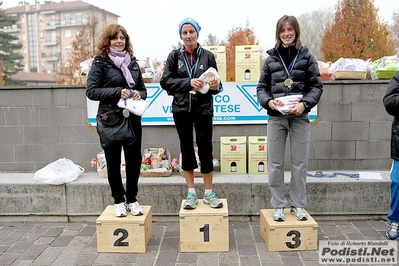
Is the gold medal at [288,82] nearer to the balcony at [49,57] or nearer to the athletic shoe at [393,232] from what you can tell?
the athletic shoe at [393,232]

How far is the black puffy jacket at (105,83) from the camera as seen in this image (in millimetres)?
3018

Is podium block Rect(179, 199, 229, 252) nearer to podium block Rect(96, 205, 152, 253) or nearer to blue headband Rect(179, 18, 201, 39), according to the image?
podium block Rect(96, 205, 152, 253)

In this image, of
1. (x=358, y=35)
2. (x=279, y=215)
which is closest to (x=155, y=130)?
(x=279, y=215)

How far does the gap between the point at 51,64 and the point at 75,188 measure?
76704 mm

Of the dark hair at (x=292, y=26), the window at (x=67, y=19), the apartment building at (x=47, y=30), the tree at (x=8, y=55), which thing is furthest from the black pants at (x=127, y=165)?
the window at (x=67, y=19)

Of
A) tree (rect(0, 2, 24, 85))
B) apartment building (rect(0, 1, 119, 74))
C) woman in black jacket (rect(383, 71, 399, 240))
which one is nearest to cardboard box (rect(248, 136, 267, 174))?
woman in black jacket (rect(383, 71, 399, 240))

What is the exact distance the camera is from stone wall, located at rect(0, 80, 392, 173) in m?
4.46

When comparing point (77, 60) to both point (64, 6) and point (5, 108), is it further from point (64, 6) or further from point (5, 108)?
point (64, 6)

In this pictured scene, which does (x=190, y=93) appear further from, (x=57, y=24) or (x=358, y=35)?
(x=57, y=24)

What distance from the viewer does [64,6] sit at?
76.3 m

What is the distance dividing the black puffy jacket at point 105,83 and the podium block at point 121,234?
3.32ft

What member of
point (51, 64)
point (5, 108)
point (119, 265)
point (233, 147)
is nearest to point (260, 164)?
point (233, 147)

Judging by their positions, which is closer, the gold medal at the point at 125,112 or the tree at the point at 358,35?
the gold medal at the point at 125,112

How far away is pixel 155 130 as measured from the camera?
181 inches
